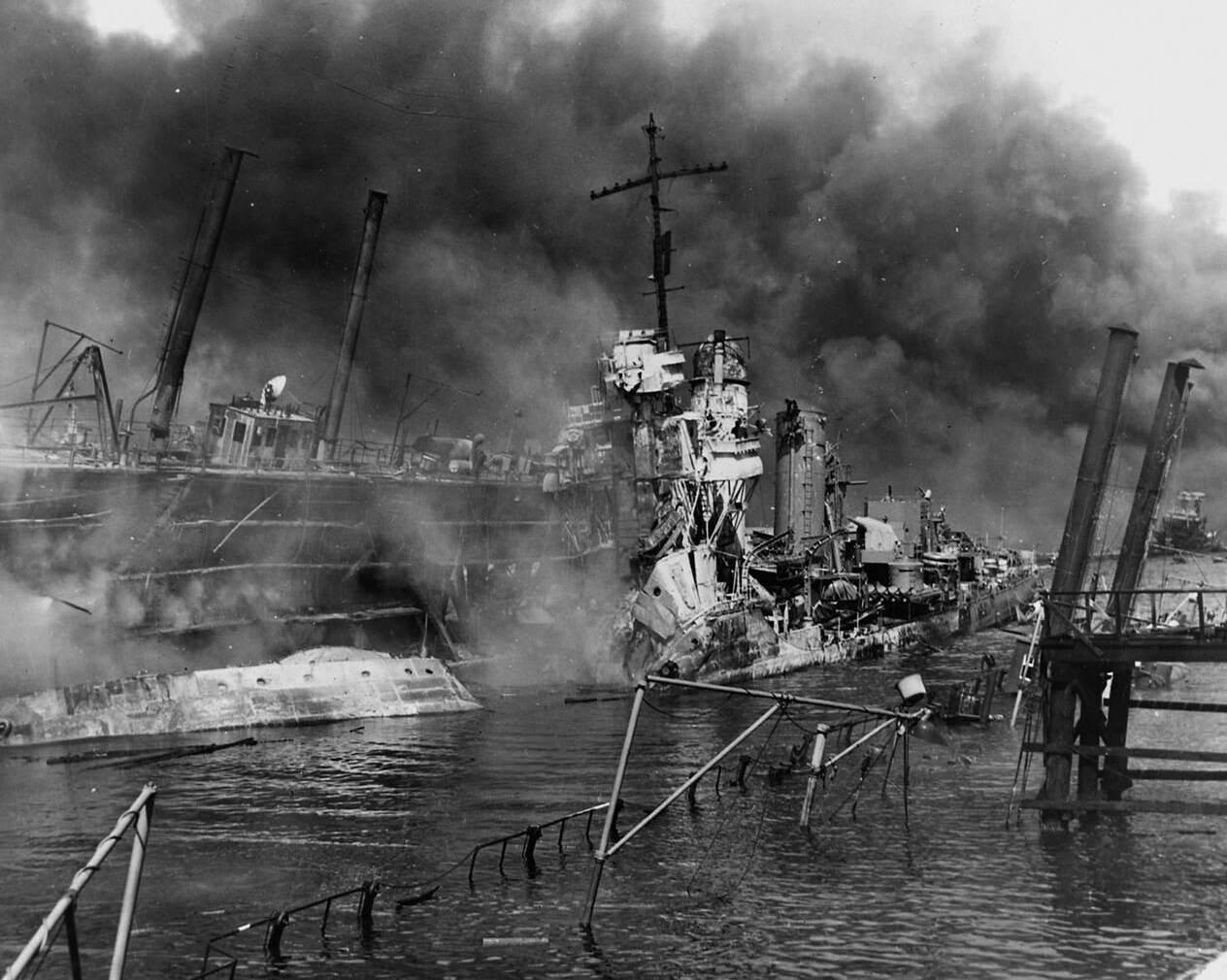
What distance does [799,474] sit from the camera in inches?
4363

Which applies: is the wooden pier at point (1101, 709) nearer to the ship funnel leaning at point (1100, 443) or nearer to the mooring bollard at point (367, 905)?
the ship funnel leaning at point (1100, 443)

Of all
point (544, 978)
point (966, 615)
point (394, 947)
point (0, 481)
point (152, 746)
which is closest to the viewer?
point (544, 978)

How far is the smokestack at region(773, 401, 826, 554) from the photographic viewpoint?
110125mm

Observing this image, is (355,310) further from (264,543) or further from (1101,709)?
(1101,709)

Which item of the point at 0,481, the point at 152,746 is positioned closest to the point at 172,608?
the point at 0,481

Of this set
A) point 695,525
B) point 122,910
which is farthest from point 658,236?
point 122,910

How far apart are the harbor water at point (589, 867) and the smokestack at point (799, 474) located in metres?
63.3

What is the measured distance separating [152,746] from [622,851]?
21416mm

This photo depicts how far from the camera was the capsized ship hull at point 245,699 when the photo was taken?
Answer: 4466 centimetres

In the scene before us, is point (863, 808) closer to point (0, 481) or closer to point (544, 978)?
point (544, 978)

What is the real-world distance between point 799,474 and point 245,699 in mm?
70518

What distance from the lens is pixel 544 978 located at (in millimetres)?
21391

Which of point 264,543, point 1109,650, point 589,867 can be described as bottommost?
point 589,867

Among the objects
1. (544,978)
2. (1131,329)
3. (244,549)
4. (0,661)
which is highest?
(1131,329)
